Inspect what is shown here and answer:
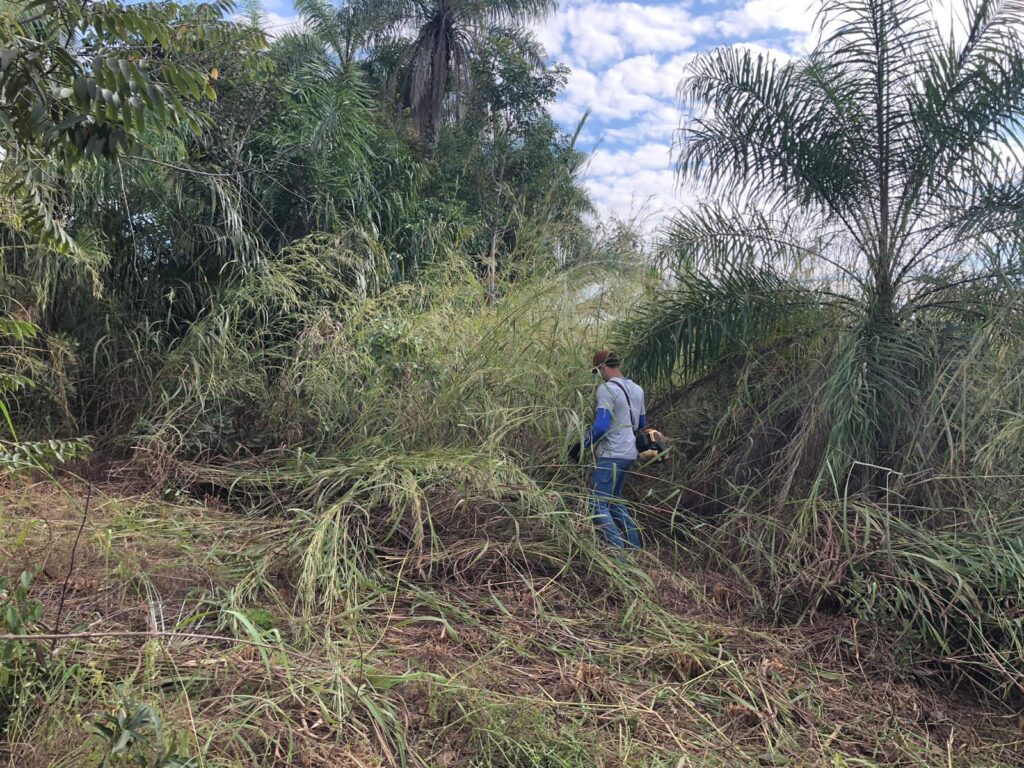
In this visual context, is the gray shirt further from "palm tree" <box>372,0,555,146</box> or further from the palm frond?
"palm tree" <box>372,0,555,146</box>

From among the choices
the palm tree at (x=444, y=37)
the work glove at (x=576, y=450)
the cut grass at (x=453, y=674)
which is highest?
the palm tree at (x=444, y=37)

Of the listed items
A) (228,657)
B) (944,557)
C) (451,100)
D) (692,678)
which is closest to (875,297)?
(944,557)

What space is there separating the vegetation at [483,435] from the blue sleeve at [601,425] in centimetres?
34

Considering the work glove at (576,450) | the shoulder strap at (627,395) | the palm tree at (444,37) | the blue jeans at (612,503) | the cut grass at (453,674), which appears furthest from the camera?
the palm tree at (444,37)

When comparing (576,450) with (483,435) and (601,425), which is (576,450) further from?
(483,435)

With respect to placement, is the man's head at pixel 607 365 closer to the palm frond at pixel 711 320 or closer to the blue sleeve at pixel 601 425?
the blue sleeve at pixel 601 425

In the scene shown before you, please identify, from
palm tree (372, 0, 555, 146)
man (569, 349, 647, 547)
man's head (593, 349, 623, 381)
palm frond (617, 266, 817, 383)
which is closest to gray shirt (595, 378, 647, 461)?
man (569, 349, 647, 547)

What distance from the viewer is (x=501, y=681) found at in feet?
10.7

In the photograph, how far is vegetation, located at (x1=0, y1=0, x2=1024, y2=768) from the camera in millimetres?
2873

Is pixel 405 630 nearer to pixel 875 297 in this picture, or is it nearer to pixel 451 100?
pixel 875 297

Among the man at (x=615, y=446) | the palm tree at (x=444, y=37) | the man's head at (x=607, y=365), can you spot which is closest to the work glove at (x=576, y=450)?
the man at (x=615, y=446)

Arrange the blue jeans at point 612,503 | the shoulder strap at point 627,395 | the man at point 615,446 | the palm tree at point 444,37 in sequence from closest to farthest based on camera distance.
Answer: the blue jeans at point 612,503 < the man at point 615,446 < the shoulder strap at point 627,395 < the palm tree at point 444,37

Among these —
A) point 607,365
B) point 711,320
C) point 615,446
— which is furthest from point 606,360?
point 711,320

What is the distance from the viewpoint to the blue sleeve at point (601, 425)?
513cm
